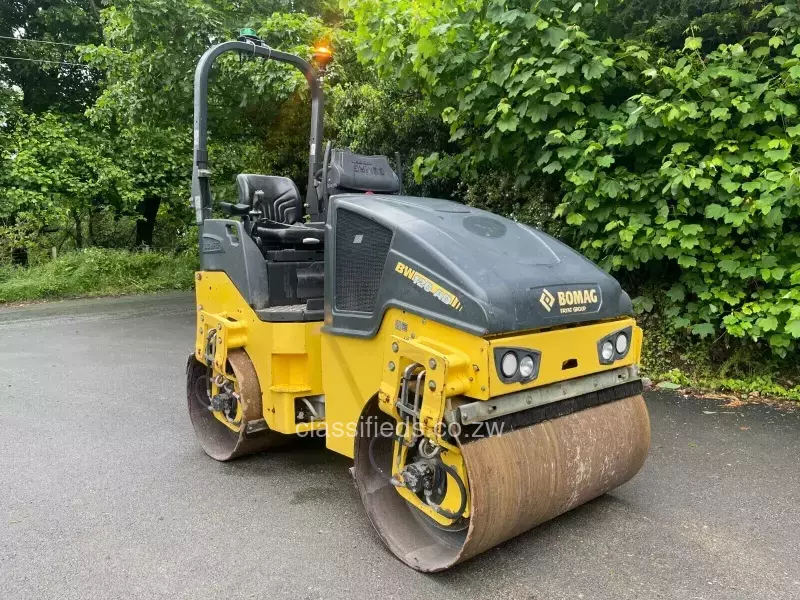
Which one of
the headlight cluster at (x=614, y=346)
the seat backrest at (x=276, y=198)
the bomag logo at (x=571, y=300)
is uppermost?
the seat backrest at (x=276, y=198)

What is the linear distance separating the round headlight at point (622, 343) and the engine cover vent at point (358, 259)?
48.1 inches

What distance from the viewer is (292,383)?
144 inches

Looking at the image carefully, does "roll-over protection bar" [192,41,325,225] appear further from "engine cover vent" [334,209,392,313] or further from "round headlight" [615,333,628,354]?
"round headlight" [615,333,628,354]

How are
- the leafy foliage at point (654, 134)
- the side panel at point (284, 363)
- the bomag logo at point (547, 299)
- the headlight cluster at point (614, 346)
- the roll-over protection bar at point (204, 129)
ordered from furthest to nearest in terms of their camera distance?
the leafy foliage at point (654, 134)
the roll-over protection bar at point (204, 129)
the side panel at point (284, 363)
the headlight cluster at point (614, 346)
the bomag logo at point (547, 299)

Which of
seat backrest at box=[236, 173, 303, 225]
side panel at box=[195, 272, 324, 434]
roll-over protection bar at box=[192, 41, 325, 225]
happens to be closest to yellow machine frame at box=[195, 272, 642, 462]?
side panel at box=[195, 272, 324, 434]

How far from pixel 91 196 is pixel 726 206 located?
41.7 ft

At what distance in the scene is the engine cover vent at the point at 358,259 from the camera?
3092 mm

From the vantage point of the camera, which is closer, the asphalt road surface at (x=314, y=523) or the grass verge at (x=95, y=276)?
the asphalt road surface at (x=314, y=523)

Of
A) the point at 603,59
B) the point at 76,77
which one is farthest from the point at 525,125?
the point at 76,77

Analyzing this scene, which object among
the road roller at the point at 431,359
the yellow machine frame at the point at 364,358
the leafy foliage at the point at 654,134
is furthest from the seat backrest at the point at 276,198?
the leafy foliage at the point at 654,134

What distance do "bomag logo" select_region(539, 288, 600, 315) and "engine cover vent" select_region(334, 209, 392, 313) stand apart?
0.79 metres

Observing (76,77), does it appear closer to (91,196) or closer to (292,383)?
(91,196)

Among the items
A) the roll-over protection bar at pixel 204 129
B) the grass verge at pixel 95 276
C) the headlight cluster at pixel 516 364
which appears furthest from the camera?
the grass verge at pixel 95 276

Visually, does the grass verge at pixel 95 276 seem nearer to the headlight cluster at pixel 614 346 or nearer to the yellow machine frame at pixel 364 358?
the yellow machine frame at pixel 364 358
